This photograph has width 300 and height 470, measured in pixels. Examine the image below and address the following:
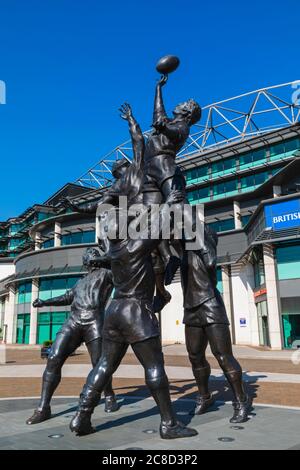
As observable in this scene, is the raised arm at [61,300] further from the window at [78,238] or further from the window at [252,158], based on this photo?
the window at [78,238]

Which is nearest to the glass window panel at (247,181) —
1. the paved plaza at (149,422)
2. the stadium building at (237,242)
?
the stadium building at (237,242)

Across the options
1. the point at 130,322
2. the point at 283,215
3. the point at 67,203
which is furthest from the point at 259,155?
the point at 130,322

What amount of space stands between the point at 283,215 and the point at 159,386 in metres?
22.1

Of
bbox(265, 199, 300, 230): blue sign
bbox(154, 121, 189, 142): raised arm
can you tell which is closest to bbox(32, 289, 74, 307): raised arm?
bbox(154, 121, 189, 142): raised arm

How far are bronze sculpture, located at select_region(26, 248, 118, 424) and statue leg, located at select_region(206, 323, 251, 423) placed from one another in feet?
5.47

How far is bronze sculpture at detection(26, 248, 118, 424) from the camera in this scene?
642 centimetres

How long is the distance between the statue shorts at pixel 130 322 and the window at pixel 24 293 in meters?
39.4

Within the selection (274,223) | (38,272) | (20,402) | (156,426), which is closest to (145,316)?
(156,426)

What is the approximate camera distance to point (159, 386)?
5.00 metres

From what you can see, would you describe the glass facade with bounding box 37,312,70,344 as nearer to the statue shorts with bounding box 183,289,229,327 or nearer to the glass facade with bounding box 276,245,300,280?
the glass facade with bounding box 276,245,300,280

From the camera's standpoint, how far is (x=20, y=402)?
329 inches

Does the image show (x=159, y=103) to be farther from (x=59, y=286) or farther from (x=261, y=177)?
(x=261, y=177)
